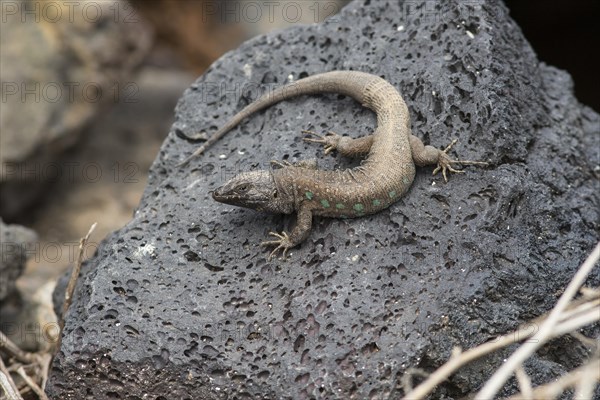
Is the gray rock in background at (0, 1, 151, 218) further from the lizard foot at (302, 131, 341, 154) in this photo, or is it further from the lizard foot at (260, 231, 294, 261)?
the lizard foot at (260, 231, 294, 261)

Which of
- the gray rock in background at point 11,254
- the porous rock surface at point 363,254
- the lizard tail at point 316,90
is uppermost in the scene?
the lizard tail at point 316,90

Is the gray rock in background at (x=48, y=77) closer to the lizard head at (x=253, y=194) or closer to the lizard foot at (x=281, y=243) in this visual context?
the lizard head at (x=253, y=194)

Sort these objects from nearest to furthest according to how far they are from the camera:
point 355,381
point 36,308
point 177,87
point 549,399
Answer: point 549,399 < point 355,381 < point 36,308 < point 177,87

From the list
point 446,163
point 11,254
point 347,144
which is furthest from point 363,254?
point 11,254

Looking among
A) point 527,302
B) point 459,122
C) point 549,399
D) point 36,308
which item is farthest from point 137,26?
point 549,399

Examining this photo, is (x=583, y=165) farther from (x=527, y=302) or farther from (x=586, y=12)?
(x=586, y=12)

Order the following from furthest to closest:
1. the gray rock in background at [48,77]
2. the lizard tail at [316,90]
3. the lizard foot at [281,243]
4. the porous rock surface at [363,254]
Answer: the gray rock in background at [48,77] < the lizard tail at [316,90] < the lizard foot at [281,243] < the porous rock surface at [363,254]

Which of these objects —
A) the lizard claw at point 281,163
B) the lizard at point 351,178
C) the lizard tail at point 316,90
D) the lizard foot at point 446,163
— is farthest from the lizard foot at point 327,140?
the lizard foot at point 446,163
